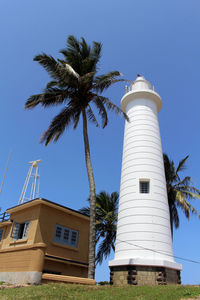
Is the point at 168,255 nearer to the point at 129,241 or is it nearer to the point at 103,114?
the point at 129,241

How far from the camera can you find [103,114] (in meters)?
16.7

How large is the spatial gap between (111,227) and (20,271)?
1255 cm

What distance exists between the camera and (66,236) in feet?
53.9

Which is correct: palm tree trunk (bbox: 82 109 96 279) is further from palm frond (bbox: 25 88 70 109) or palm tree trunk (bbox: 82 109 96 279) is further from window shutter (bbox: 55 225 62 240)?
window shutter (bbox: 55 225 62 240)

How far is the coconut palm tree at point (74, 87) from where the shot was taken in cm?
1544

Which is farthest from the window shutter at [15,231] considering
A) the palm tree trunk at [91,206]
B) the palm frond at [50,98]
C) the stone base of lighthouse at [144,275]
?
the palm frond at [50,98]

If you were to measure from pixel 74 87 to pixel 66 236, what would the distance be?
9956mm

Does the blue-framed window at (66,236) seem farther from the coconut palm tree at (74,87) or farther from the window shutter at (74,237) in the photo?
the coconut palm tree at (74,87)

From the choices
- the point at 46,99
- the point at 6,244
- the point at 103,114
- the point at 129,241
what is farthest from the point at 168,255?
the point at 46,99

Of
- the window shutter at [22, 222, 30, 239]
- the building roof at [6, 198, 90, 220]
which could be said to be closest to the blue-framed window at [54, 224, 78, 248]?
the building roof at [6, 198, 90, 220]

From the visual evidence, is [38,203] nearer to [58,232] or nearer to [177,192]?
[58,232]

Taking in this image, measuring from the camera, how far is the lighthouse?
12289 millimetres

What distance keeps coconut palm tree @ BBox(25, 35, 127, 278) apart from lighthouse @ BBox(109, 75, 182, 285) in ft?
8.11

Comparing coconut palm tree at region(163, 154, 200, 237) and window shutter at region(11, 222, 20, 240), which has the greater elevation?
coconut palm tree at region(163, 154, 200, 237)
